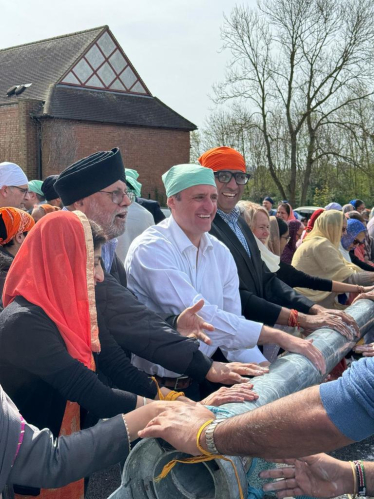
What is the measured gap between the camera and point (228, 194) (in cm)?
470

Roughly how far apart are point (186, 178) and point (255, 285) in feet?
3.51

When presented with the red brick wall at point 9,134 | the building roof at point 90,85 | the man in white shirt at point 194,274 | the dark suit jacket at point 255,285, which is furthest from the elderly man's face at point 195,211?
the red brick wall at point 9,134

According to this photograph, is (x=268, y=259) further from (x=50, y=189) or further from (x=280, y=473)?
(x=280, y=473)

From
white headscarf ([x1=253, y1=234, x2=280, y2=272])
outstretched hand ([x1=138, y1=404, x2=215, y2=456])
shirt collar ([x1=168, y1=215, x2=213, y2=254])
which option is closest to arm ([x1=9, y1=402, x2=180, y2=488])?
outstretched hand ([x1=138, y1=404, x2=215, y2=456])

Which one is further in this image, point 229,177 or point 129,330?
point 229,177

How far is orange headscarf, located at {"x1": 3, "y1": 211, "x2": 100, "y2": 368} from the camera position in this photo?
264 centimetres

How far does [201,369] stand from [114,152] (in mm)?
1580

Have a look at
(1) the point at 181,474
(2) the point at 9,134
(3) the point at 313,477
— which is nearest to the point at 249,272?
(3) the point at 313,477

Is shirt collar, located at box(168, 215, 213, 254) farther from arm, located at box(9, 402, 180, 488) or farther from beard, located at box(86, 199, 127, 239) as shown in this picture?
arm, located at box(9, 402, 180, 488)

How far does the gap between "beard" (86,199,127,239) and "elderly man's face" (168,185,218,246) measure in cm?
36

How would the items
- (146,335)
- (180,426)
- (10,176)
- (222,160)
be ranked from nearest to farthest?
(180,426), (146,335), (222,160), (10,176)

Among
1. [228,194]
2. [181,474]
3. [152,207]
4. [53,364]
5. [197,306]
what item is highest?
[228,194]

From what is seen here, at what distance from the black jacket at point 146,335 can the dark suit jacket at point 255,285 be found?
3.93 feet

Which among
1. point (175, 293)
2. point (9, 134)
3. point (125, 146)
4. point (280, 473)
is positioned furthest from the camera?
point (125, 146)
